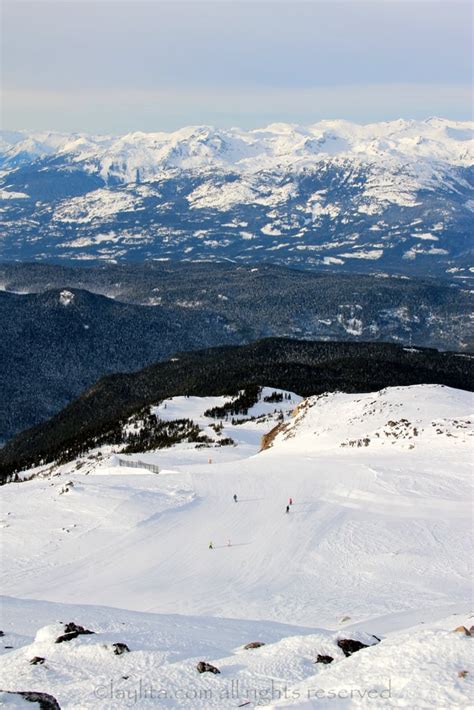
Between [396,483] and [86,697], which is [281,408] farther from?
[86,697]

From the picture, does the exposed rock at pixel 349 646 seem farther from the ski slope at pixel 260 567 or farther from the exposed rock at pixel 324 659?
the exposed rock at pixel 324 659

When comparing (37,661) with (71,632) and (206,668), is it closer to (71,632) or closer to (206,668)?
(71,632)

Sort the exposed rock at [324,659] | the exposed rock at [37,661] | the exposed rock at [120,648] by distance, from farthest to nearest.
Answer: the exposed rock at [120,648] → the exposed rock at [37,661] → the exposed rock at [324,659]

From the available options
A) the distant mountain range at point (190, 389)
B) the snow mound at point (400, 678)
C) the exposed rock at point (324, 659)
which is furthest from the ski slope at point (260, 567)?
the distant mountain range at point (190, 389)

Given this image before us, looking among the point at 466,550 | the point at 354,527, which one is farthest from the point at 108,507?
the point at 466,550

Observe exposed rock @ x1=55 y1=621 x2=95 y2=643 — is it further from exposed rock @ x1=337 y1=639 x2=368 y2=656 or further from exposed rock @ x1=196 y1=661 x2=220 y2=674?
exposed rock @ x1=337 y1=639 x2=368 y2=656

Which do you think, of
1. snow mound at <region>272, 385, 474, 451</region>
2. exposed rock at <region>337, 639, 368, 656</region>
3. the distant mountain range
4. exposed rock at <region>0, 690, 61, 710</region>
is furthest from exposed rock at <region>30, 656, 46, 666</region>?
the distant mountain range

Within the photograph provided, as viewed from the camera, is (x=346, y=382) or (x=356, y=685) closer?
(x=356, y=685)
